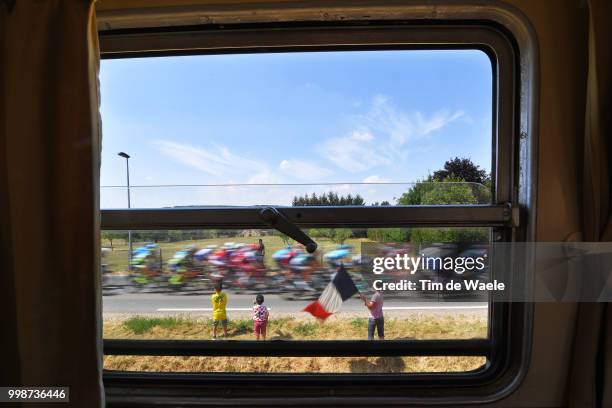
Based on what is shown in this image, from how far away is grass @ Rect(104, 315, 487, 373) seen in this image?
1.21 meters

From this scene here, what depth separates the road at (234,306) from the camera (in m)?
1.19

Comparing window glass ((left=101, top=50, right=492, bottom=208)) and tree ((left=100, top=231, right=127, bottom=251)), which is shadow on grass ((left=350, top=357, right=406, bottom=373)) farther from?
tree ((left=100, top=231, right=127, bottom=251))

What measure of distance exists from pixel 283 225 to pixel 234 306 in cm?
40

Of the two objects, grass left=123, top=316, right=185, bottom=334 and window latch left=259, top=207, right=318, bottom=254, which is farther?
grass left=123, top=316, right=185, bottom=334

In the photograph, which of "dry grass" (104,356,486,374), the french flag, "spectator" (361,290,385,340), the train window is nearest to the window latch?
the train window

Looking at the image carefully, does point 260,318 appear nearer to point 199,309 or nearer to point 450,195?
point 199,309

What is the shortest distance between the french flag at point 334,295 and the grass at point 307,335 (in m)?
0.04

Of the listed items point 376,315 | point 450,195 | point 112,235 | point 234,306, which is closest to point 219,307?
point 234,306

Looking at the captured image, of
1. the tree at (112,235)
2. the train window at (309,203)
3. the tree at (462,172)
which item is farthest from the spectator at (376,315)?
the tree at (112,235)

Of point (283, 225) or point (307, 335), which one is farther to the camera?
point (307, 335)

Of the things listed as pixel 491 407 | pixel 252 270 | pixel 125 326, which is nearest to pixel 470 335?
pixel 491 407

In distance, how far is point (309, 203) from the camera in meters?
1.17

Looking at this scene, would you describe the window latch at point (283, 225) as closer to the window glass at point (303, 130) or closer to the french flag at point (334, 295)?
the window glass at point (303, 130)

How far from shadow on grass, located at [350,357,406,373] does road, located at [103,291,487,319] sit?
19 centimetres
